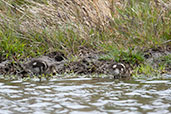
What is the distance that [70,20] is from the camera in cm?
1027

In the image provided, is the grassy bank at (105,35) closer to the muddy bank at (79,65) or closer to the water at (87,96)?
the muddy bank at (79,65)

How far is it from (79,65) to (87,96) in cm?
311

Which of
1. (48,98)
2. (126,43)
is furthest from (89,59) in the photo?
(48,98)

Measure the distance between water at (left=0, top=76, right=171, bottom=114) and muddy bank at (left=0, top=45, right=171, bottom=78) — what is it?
104 cm

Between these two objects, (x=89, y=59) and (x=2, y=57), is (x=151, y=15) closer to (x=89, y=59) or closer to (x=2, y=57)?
(x=89, y=59)

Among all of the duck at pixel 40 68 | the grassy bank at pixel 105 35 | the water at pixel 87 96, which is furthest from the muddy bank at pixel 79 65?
the water at pixel 87 96

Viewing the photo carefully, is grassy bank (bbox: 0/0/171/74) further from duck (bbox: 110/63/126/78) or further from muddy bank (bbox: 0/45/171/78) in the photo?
duck (bbox: 110/63/126/78)

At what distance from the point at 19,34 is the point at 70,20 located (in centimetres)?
142

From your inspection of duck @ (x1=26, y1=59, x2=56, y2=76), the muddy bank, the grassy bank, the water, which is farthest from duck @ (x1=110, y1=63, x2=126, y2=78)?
duck @ (x1=26, y1=59, x2=56, y2=76)

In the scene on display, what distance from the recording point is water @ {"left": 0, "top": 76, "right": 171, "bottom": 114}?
5020mm

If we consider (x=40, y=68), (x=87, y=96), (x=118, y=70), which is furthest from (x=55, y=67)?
(x=87, y=96)

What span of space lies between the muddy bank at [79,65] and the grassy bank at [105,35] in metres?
0.16

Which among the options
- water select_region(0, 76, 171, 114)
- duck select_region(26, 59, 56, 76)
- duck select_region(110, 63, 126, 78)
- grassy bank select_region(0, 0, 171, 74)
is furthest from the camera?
grassy bank select_region(0, 0, 171, 74)

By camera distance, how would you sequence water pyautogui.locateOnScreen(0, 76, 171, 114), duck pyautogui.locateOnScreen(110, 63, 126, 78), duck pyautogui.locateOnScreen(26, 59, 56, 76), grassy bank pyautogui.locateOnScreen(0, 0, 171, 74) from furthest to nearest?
grassy bank pyautogui.locateOnScreen(0, 0, 171, 74), duck pyautogui.locateOnScreen(26, 59, 56, 76), duck pyautogui.locateOnScreen(110, 63, 126, 78), water pyautogui.locateOnScreen(0, 76, 171, 114)
